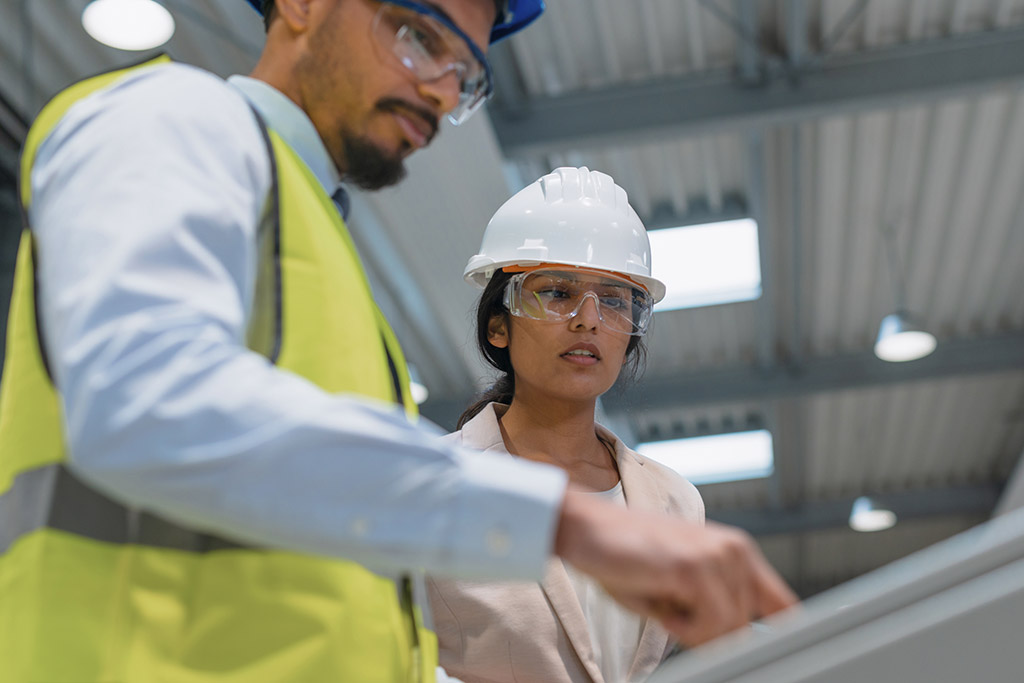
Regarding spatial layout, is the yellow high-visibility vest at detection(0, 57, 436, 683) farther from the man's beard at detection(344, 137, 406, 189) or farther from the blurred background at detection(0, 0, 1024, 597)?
the blurred background at detection(0, 0, 1024, 597)

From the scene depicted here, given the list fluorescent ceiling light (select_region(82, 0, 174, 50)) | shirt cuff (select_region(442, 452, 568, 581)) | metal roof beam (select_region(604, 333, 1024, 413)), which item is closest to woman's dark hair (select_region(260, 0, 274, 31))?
shirt cuff (select_region(442, 452, 568, 581))

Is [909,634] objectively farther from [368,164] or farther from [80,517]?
[368,164]

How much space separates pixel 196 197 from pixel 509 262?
173 cm

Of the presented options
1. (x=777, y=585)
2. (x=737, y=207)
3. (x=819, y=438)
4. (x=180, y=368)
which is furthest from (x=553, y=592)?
(x=819, y=438)

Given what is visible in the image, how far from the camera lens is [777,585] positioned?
0.99 meters

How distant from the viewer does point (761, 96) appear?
693 centimetres

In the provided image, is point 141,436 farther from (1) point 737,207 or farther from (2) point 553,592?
(1) point 737,207

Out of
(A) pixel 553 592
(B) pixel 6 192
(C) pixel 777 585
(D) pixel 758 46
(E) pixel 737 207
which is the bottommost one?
(B) pixel 6 192

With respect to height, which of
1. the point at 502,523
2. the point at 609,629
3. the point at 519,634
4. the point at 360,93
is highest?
the point at 360,93

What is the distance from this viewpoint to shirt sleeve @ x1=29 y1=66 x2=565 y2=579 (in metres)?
0.93

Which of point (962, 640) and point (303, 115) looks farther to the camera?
point (303, 115)

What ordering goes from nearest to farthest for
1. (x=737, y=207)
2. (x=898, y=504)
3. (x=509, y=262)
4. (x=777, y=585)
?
(x=777, y=585), (x=509, y=262), (x=737, y=207), (x=898, y=504)

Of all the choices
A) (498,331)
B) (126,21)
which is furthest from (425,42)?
(126,21)

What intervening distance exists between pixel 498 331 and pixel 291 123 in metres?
1.47
